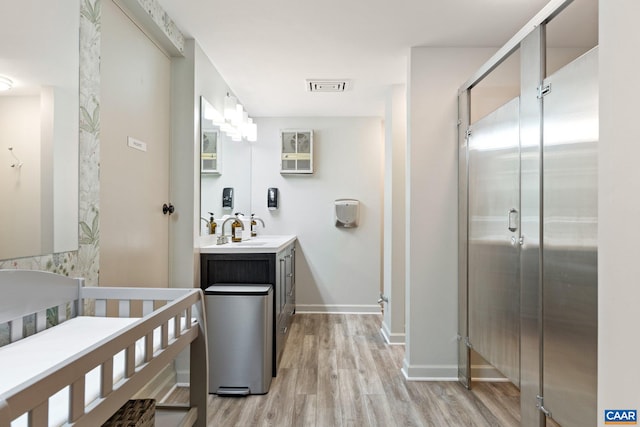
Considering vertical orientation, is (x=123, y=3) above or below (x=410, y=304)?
above

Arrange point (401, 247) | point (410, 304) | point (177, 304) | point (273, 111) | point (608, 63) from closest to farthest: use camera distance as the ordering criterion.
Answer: point (608, 63)
point (177, 304)
point (410, 304)
point (401, 247)
point (273, 111)

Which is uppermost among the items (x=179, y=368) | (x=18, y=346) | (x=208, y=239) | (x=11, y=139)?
(x=11, y=139)

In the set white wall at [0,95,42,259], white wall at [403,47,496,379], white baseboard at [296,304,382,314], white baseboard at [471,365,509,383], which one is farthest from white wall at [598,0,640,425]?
white baseboard at [296,304,382,314]

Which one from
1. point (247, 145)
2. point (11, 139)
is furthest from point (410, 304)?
point (247, 145)

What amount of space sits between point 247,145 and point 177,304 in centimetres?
347

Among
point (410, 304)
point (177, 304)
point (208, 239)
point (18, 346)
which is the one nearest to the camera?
point (18, 346)

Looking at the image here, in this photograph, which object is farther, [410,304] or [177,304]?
[410,304]

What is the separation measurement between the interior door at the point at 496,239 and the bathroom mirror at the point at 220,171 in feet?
6.35

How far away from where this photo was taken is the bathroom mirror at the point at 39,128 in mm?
1228

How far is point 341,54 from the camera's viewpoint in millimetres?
2881

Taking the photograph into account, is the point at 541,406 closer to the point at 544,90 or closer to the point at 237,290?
the point at 544,90

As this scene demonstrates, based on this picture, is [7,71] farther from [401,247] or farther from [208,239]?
[401,247]

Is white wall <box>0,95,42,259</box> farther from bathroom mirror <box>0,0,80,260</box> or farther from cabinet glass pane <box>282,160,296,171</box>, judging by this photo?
cabinet glass pane <box>282,160,296,171</box>

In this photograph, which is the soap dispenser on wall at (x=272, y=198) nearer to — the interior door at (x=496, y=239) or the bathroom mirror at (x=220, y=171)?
the bathroom mirror at (x=220, y=171)
